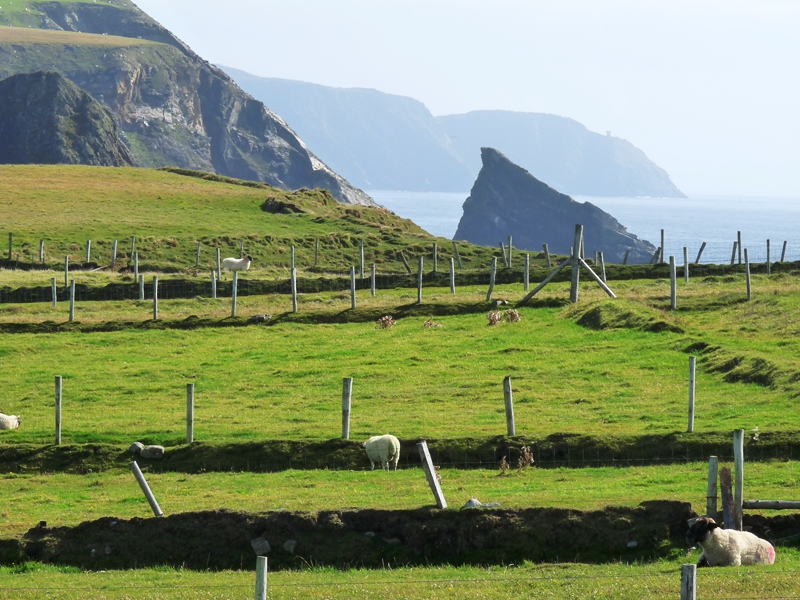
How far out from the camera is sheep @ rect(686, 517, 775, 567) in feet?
57.8

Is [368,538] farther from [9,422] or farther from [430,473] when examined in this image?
[9,422]

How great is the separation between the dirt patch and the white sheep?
6.96m

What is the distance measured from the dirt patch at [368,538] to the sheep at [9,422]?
12.4 meters

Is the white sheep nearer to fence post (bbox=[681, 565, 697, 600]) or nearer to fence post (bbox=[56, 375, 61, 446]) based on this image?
fence post (bbox=[56, 375, 61, 446])

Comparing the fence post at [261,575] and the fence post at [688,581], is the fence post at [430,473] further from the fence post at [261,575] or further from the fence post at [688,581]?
the fence post at [688,581]

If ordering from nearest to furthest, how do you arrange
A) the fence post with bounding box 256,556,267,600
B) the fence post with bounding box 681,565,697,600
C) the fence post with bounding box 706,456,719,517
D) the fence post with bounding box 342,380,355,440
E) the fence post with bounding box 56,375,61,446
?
the fence post with bounding box 681,565,697,600 → the fence post with bounding box 256,556,267,600 → the fence post with bounding box 706,456,719,517 → the fence post with bounding box 342,380,355,440 → the fence post with bounding box 56,375,61,446

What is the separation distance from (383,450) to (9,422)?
12.1 m

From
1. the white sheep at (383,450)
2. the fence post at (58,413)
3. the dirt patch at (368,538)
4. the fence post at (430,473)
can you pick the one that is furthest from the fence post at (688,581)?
the fence post at (58,413)

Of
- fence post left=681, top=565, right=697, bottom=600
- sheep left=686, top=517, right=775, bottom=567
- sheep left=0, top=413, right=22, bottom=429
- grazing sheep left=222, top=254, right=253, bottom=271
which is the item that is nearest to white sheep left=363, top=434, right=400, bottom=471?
sheep left=686, top=517, right=775, bottom=567

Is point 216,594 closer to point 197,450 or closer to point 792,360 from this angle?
point 197,450

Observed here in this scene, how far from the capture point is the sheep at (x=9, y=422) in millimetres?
31859

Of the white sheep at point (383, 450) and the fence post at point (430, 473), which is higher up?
the fence post at point (430, 473)

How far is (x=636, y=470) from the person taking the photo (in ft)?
85.5

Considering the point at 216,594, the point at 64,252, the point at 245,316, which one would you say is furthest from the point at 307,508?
the point at 64,252
